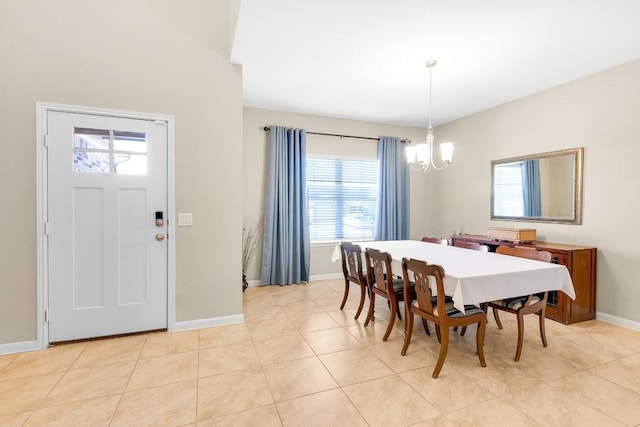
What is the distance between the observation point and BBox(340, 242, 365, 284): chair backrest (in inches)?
126

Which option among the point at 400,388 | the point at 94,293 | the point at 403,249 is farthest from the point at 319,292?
the point at 94,293

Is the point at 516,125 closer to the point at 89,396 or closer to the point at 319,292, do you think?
the point at 319,292

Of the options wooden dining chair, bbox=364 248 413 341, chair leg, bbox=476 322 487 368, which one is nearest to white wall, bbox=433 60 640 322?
chair leg, bbox=476 322 487 368

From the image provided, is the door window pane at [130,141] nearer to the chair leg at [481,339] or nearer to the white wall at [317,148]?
the white wall at [317,148]

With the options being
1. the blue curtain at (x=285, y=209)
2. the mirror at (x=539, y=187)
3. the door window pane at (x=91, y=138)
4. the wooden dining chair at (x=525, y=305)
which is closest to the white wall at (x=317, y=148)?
the blue curtain at (x=285, y=209)

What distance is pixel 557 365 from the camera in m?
2.33

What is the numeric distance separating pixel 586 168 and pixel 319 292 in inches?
138

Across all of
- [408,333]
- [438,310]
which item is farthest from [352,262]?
[438,310]

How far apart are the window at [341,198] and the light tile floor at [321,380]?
2.24 metres

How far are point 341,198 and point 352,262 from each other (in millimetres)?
1976

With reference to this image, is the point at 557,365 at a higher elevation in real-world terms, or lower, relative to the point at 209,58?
lower

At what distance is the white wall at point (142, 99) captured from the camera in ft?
8.22

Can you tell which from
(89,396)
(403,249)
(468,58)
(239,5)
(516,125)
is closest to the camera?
(89,396)

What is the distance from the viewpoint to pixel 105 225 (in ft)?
8.96
